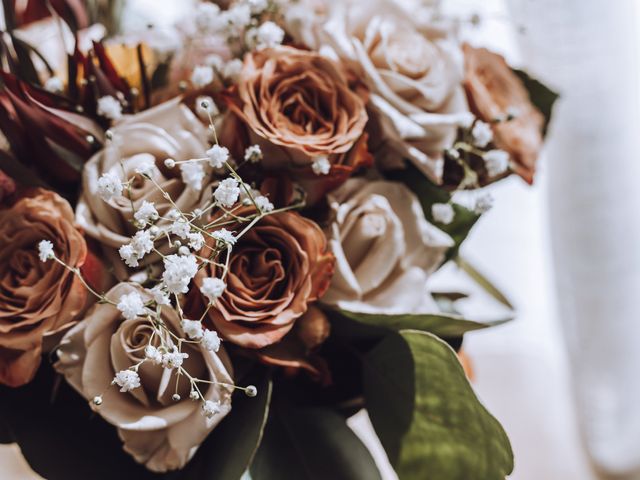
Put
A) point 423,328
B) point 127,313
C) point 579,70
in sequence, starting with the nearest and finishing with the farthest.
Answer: point 127,313 → point 423,328 → point 579,70

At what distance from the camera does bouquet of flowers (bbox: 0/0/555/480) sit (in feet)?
1.39

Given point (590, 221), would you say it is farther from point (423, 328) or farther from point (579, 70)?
point (423, 328)

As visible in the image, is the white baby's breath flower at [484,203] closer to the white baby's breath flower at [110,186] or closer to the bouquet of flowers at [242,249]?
the bouquet of flowers at [242,249]

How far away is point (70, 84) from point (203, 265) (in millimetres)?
190

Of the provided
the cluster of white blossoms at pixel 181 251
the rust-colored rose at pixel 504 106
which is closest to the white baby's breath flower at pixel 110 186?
the cluster of white blossoms at pixel 181 251

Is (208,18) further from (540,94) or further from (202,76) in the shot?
(540,94)

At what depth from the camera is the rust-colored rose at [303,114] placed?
450 mm

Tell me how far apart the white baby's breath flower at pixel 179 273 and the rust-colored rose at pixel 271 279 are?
4cm

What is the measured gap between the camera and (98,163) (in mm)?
458

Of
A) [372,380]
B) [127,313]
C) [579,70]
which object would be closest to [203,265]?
[127,313]

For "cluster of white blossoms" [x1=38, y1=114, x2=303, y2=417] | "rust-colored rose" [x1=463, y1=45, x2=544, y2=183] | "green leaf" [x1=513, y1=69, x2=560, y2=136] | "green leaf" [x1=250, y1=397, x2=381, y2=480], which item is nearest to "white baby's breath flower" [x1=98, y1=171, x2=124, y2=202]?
"cluster of white blossoms" [x1=38, y1=114, x2=303, y2=417]

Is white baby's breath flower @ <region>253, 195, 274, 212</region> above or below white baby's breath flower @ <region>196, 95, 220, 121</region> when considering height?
below

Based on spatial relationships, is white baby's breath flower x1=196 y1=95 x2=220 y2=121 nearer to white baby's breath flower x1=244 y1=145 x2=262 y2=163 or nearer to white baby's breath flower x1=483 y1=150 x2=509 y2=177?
white baby's breath flower x1=244 y1=145 x2=262 y2=163

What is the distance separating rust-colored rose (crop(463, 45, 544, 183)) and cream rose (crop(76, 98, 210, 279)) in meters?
0.23
